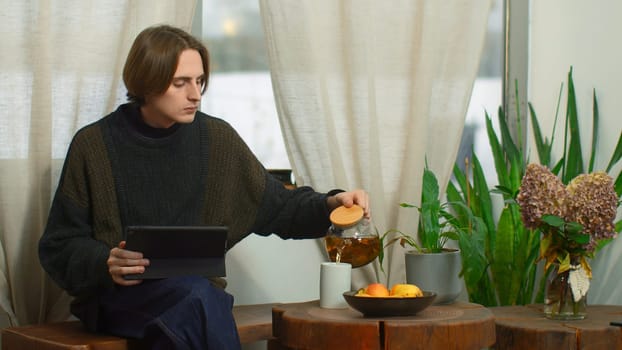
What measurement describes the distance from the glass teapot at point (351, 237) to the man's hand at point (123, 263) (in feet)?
1.71

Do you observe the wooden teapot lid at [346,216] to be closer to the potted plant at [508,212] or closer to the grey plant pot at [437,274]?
the grey plant pot at [437,274]

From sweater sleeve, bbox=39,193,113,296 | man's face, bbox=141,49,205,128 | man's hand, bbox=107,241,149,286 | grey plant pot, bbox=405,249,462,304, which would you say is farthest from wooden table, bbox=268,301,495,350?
man's face, bbox=141,49,205,128

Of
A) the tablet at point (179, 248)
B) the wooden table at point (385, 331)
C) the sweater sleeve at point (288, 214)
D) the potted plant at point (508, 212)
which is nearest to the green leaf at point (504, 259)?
the potted plant at point (508, 212)

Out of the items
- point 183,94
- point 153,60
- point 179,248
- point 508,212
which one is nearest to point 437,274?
point 508,212

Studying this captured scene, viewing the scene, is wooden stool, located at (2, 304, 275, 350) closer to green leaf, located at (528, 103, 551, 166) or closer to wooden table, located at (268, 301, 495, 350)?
wooden table, located at (268, 301, 495, 350)

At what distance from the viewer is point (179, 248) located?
7.56 feet

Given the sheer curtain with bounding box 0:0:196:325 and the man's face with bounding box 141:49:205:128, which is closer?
the man's face with bounding box 141:49:205:128

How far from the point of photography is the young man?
7.43 ft

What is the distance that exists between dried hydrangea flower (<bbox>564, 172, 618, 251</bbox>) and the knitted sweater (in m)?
0.71

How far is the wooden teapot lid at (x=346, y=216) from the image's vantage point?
96.0 inches

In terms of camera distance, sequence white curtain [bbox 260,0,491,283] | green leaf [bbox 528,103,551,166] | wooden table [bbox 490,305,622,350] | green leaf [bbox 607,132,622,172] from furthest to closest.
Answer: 1. green leaf [bbox 528,103,551,166]
2. green leaf [bbox 607,132,622,172]
3. white curtain [bbox 260,0,491,283]
4. wooden table [bbox 490,305,622,350]

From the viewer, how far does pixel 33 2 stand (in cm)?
262

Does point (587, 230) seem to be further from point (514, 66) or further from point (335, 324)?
point (514, 66)

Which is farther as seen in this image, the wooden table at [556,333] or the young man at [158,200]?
the wooden table at [556,333]
